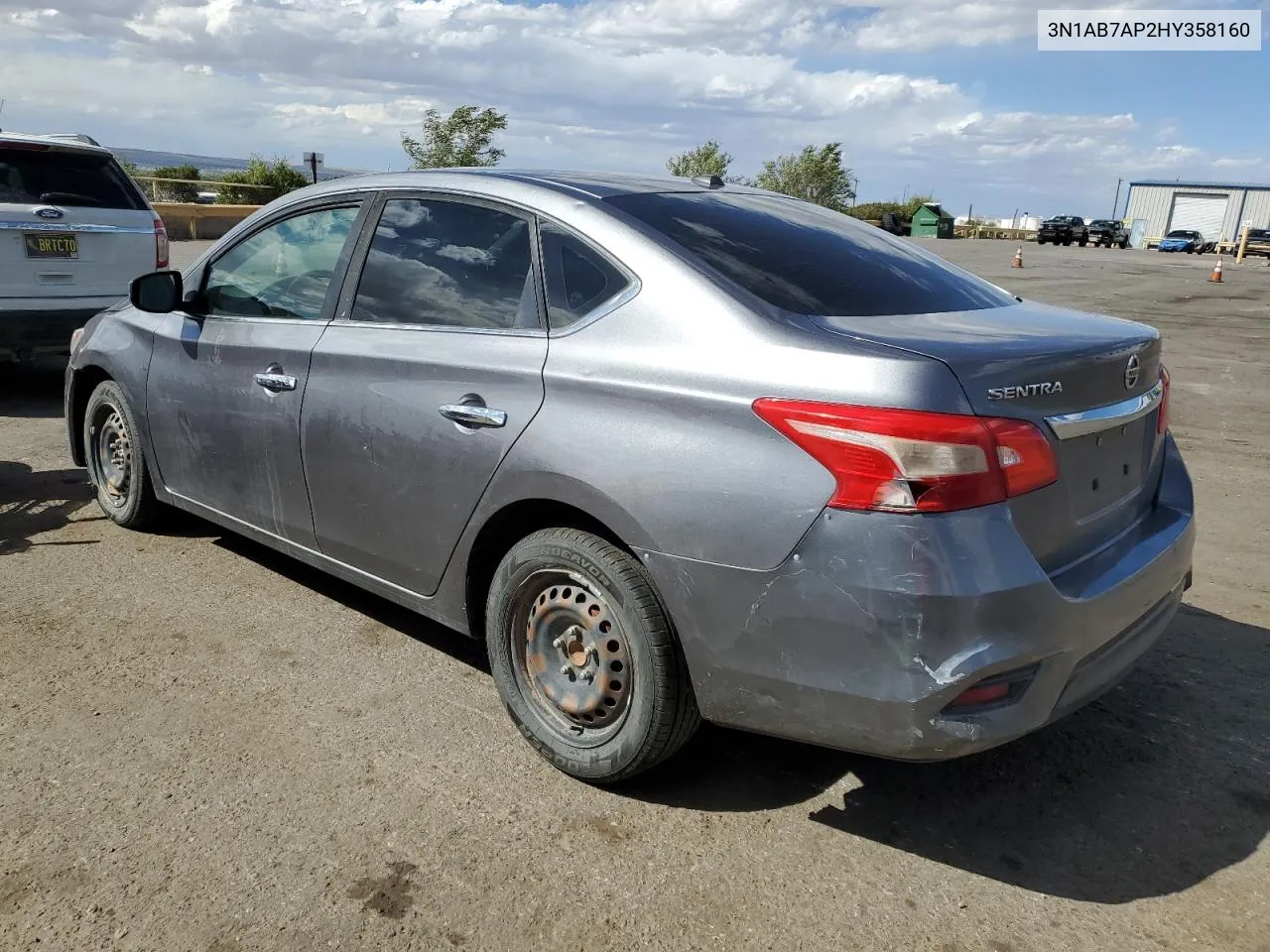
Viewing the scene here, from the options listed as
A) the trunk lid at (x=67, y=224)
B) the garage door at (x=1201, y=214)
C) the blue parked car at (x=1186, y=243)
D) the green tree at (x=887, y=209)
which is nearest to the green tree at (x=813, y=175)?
the green tree at (x=887, y=209)

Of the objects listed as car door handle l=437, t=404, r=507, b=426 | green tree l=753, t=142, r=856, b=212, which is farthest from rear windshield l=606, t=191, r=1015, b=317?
green tree l=753, t=142, r=856, b=212

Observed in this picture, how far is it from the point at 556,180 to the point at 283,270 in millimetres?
1325

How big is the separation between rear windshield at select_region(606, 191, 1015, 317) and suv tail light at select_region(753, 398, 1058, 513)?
0.48 meters

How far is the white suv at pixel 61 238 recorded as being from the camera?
7238mm

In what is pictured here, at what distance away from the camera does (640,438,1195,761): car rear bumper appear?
2.29m

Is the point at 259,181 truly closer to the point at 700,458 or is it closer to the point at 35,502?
the point at 35,502

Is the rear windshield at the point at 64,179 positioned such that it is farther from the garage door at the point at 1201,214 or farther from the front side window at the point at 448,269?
the garage door at the point at 1201,214

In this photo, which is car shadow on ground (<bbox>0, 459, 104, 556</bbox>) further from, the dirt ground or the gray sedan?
the gray sedan

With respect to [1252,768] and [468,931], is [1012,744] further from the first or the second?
[468,931]

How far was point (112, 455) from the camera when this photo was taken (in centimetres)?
503

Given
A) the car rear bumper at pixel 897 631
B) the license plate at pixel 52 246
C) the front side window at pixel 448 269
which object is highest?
the front side window at pixel 448 269

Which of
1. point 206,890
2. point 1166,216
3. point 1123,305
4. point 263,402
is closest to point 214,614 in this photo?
point 263,402

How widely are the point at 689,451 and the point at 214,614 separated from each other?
249cm

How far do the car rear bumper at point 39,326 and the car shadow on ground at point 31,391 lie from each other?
0.48 meters
